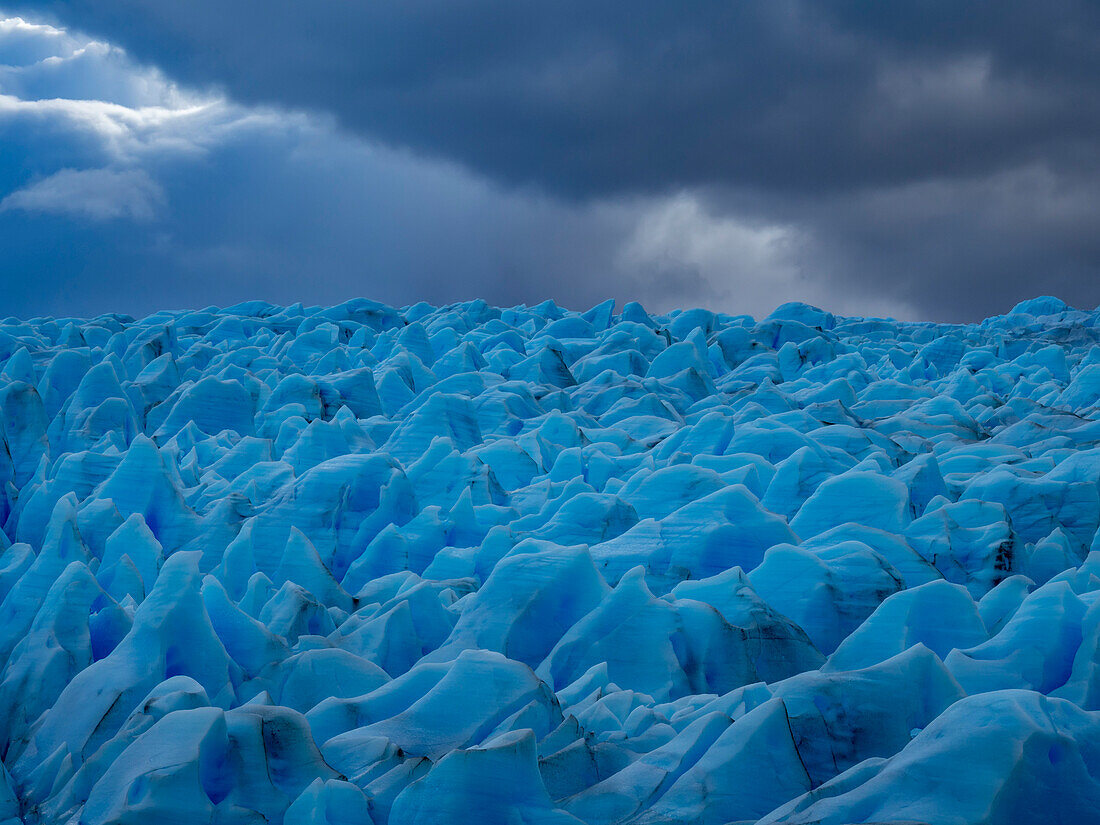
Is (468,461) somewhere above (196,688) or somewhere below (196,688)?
above

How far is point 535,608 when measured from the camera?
214 inches

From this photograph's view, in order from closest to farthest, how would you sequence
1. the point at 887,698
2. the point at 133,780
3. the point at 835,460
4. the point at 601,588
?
1. the point at 133,780
2. the point at 887,698
3. the point at 601,588
4. the point at 835,460

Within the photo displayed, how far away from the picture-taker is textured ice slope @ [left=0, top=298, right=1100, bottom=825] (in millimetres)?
3662

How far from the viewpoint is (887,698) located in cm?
415

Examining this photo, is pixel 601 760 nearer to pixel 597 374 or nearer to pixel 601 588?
pixel 601 588

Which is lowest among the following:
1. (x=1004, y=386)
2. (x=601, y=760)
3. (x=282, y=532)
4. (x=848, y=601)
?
(x=601, y=760)

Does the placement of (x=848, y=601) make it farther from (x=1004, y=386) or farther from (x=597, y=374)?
(x=1004, y=386)

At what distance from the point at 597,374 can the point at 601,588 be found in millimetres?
8399

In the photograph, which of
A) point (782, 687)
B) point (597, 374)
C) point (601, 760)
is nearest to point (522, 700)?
point (601, 760)

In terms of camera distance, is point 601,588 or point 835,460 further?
point 835,460

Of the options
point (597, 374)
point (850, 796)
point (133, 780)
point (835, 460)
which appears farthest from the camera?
point (597, 374)

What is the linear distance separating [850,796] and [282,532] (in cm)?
507

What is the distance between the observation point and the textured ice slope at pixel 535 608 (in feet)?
12.0

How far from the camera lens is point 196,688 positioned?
4.54m
